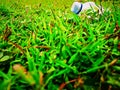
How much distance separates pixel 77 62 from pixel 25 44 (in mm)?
499

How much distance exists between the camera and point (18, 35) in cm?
192

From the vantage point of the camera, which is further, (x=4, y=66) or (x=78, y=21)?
(x=78, y=21)

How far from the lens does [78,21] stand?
2.05 metres

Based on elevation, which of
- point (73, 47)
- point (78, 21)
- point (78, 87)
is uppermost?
point (78, 21)

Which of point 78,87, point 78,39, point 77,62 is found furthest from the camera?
point 78,39

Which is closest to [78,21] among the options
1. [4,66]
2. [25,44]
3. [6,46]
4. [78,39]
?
[78,39]

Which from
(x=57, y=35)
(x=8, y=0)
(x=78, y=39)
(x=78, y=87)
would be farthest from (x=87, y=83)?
(x=8, y=0)

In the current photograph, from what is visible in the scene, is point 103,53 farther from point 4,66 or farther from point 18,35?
point 18,35

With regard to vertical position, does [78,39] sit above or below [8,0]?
below

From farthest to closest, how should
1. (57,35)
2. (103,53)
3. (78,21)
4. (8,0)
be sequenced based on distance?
(8,0) < (78,21) < (57,35) < (103,53)

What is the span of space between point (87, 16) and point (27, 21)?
0.66 m

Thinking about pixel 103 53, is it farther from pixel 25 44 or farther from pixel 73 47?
pixel 25 44

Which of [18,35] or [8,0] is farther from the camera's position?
[8,0]

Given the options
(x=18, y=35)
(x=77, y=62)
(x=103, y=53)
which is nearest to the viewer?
(x=77, y=62)
